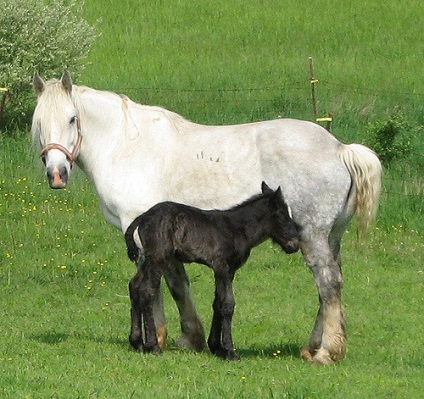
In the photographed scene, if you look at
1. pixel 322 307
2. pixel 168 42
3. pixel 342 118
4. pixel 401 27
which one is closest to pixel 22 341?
pixel 322 307

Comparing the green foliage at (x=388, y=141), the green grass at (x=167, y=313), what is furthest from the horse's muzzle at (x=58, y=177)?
the green foliage at (x=388, y=141)

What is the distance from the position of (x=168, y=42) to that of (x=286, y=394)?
74.7 feet

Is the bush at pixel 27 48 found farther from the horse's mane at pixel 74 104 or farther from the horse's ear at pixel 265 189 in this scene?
the horse's ear at pixel 265 189

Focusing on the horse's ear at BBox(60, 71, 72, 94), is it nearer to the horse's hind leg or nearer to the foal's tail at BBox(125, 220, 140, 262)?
the foal's tail at BBox(125, 220, 140, 262)

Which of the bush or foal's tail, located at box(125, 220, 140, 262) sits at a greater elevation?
the bush

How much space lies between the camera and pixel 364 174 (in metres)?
8.41

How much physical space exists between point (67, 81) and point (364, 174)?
8.34 feet

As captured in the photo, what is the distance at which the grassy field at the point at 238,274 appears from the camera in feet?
24.7

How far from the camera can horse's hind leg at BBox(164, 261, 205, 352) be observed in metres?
8.80

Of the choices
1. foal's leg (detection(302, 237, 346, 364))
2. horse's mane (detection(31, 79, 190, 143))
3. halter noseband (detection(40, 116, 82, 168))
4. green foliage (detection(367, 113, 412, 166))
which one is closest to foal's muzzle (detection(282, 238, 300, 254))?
foal's leg (detection(302, 237, 346, 364))

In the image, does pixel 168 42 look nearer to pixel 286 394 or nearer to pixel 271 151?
pixel 271 151

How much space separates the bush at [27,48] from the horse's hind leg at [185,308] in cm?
1070

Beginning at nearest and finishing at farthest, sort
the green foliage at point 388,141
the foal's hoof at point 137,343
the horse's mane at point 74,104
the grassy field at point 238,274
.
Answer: the grassy field at point 238,274 < the foal's hoof at point 137,343 < the horse's mane at point 74,104 < the green foliage at point 388,141

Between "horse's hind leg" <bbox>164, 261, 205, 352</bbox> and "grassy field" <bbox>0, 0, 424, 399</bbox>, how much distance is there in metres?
0.15
